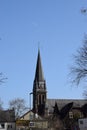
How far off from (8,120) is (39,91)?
49.5 metres

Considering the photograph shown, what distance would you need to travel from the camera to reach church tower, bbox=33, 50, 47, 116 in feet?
489

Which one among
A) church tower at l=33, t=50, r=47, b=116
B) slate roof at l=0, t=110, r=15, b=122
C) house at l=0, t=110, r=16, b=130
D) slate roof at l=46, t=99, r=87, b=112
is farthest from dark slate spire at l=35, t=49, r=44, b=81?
house at l=0, t=110, r=16, b=130

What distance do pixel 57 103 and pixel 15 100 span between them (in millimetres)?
26323

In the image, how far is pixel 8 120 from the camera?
10294 cm

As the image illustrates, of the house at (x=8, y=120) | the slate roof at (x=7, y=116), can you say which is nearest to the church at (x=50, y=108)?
the house at (x=8, y=120)

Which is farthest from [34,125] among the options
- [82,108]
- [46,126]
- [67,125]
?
[82,108]

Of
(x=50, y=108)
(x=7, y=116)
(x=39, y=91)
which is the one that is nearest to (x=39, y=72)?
(x=39, y=91)

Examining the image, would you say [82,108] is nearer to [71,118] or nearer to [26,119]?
[71,118]

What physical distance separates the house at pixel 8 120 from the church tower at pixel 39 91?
4394 centimetres

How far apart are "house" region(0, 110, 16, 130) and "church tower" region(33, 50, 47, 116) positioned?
43.9m

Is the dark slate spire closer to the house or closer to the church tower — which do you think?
the church tower

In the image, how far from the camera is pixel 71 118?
124438mm

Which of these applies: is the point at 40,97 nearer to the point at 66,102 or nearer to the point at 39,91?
the point at 39,91

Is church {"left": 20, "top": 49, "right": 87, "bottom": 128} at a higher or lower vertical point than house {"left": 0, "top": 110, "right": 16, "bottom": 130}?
higher
